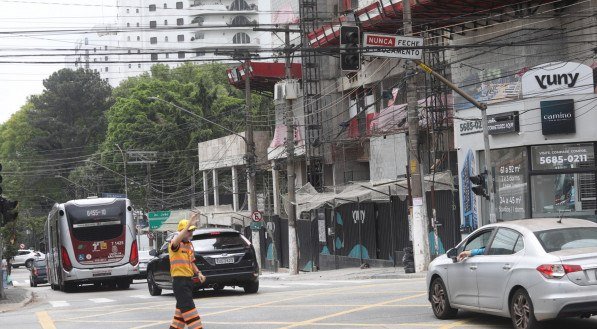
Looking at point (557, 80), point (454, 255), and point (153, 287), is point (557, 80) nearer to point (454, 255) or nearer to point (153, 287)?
point (153, 287)

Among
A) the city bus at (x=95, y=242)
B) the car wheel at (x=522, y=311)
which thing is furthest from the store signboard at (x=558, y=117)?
the car wheel at (x=522, y=311)

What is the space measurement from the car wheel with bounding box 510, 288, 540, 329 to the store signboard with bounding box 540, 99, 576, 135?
20257 millimetres

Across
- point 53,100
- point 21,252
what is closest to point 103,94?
point 53,100

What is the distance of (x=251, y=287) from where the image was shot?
23.5 metres

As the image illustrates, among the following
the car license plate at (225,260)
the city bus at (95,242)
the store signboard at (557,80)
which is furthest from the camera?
the city bus at (95,242)

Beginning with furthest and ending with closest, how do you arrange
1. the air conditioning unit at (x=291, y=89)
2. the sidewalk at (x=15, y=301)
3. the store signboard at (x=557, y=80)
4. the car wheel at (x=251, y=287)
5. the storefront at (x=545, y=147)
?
the air conditioning unit at (x=291, y=89), the storefront at (x=545, y=147), the store signboard at (x=557, y=80), the sidewalk at (x=15, y=301), the car wheel at (x=251, y=287)

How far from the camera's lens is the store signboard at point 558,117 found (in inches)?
1260

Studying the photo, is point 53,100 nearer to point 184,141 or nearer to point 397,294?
point 184,141

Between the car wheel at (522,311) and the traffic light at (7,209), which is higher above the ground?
the traffic light at (7,209)

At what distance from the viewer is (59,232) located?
32594 mm

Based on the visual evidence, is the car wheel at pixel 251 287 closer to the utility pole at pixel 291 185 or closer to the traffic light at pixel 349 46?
the traffic light at pixel 349 46

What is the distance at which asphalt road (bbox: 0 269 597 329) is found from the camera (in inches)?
595

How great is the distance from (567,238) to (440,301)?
288cm

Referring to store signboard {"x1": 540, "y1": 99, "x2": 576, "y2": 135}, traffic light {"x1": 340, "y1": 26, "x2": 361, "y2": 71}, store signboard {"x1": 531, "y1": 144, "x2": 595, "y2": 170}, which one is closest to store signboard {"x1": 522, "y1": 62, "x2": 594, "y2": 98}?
store signboard {"x1": 540, "y1": 99, "x2": 576, "y2": 135}
